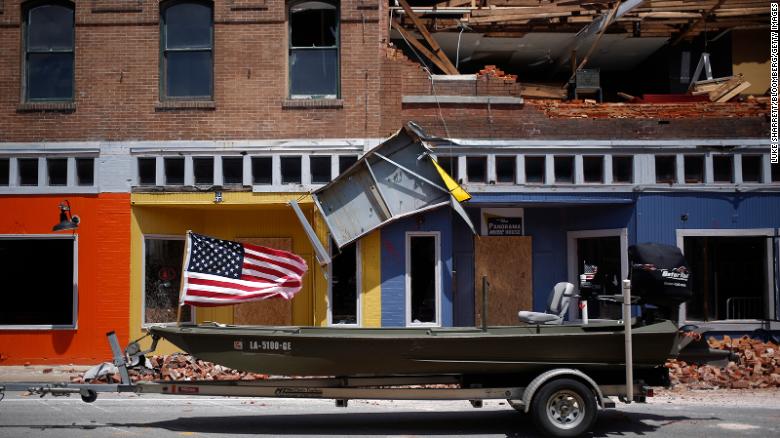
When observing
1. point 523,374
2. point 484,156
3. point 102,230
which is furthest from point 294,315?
point 523,374

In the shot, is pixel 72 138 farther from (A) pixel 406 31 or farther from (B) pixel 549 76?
(B) pixel 549 76

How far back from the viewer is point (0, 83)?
14.4 metres

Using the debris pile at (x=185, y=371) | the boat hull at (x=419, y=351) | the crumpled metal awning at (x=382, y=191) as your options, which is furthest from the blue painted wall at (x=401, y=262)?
the boat hull at (x=419, y=351)

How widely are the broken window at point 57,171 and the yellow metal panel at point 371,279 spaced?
5.94m

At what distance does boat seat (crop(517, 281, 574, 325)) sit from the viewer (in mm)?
8828

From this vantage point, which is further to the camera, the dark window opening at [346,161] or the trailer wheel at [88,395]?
the dark window opening at [346,161]

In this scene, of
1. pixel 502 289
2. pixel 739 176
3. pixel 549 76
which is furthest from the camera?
pixel 549 76

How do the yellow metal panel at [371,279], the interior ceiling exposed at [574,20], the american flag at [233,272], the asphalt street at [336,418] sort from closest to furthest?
the asphalt street at [336,418], the american flag at [233,272], the yellow metal panel at [371,279], the interior ceiling exposed at [574,20]

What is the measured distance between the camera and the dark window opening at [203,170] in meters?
14.1

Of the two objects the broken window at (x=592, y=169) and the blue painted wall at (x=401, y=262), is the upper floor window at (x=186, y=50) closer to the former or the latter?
the blue painted wall at (x=401, y=262)

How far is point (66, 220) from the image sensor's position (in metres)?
13.8

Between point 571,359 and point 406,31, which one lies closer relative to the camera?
point 571,359

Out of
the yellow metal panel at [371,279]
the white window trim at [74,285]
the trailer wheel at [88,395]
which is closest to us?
the trailer wheel at [88,395]

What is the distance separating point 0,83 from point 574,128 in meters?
11.2
